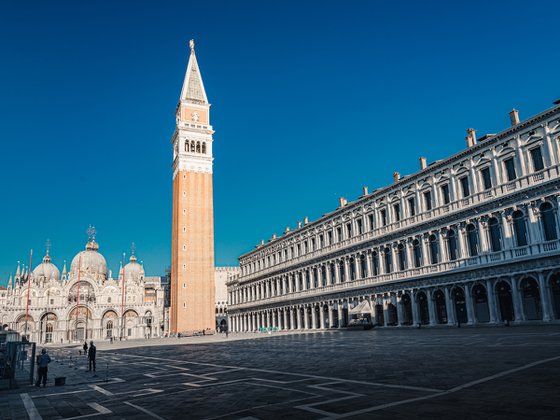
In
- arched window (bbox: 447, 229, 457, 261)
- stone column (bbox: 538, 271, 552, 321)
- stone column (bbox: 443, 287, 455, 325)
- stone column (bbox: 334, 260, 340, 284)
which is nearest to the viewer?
stone column (bbox: 538, 271, 552, 321)

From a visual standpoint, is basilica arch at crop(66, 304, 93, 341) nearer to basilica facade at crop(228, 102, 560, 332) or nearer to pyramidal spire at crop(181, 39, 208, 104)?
pyramidal spire at crop(181, 39, 208, 104)

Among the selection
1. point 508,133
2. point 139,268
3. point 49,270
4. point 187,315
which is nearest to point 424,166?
point 508,133

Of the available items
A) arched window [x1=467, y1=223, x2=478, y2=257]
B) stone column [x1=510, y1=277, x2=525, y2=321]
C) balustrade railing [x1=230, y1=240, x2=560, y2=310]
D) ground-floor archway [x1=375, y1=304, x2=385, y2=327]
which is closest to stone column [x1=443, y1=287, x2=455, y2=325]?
balustrade railing [x1=230, y1=240, x2=560, y2=310]

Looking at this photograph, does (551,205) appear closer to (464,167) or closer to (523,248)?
(523,248)

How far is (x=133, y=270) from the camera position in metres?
106

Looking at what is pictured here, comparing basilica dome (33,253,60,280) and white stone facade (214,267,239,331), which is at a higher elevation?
basilica dome (33,253,60,280)

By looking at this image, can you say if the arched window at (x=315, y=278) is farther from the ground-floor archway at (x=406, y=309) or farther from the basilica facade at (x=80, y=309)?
the basilica facade at (x=80, y=309)

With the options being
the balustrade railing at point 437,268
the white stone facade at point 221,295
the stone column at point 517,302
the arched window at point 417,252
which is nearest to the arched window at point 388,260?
the balustrade railing at point 437,268

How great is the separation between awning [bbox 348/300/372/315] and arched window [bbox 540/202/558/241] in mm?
18467

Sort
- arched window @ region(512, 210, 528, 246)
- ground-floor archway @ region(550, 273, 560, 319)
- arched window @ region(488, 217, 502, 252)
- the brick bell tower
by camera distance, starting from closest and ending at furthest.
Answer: ground-floor archway @ region(550, 273, 560, 319) → arched window @ region(512, 210, 528, 246) → arched window @ region(488, 217, 502, 252) → the brick bell tower

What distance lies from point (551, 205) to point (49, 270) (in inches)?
3922

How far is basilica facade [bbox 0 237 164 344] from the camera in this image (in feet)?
271

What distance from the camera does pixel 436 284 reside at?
37000 mm

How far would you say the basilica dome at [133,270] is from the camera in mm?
103825
